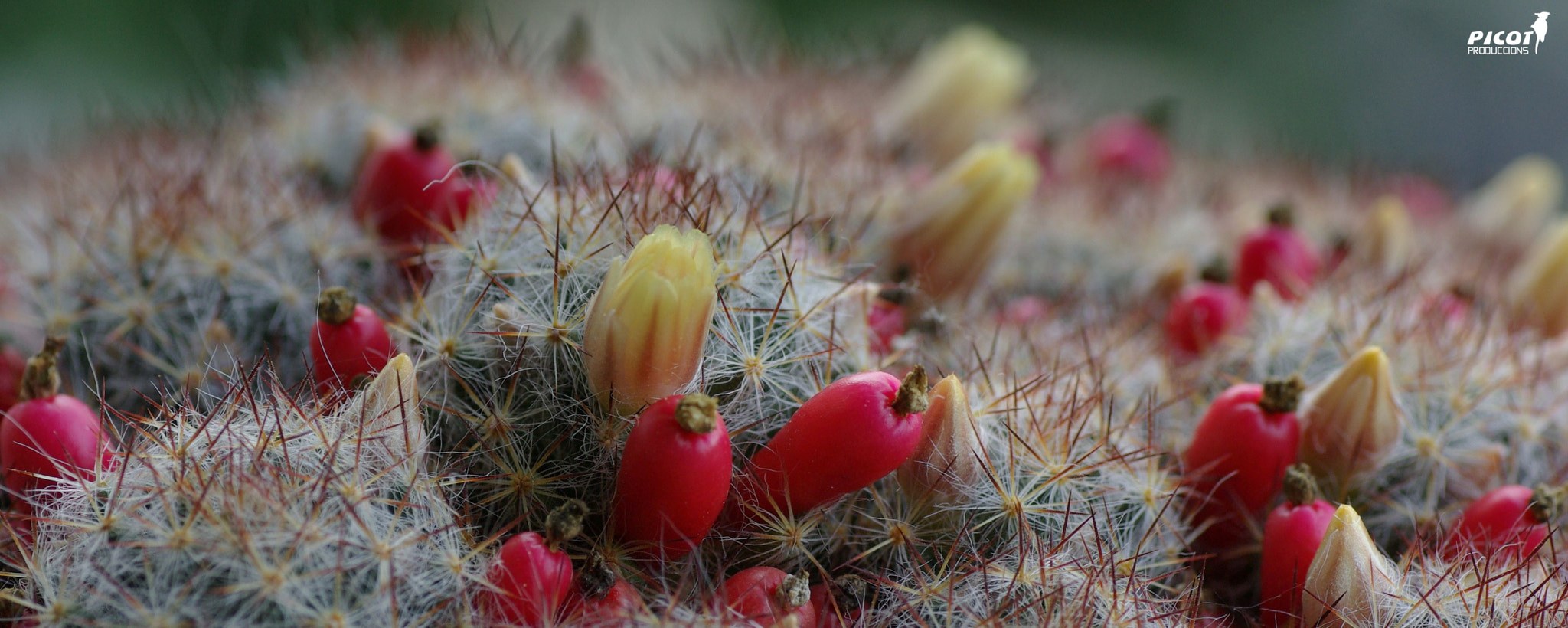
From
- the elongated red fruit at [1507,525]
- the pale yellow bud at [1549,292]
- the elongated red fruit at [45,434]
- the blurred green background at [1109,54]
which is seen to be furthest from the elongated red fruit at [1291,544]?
the blurred green background at [1109,54]

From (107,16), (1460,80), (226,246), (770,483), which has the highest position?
(107,16)

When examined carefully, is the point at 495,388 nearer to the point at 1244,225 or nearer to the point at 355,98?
the point at 355,98

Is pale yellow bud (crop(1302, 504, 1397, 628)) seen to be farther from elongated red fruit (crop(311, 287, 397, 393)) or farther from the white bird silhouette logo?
the white bird silhouette logo

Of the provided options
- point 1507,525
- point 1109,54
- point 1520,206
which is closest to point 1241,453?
point 1507,525

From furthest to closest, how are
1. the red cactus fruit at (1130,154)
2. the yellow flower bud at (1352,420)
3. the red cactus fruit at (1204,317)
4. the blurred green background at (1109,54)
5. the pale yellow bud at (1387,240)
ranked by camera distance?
the blurred green background at (1109,54) < the red cactus fruit at (1130,154) < the pale yellow bud at (1387,240) < the red cactus fruit at (1204,317) < the yellow flower bud at (1352,420)

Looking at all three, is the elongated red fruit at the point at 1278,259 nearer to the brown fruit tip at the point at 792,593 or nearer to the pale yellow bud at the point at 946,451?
the pale yellow bud at the point at 946,451

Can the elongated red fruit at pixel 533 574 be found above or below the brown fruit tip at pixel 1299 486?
above

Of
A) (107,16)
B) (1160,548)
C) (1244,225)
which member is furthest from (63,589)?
(107,16)
